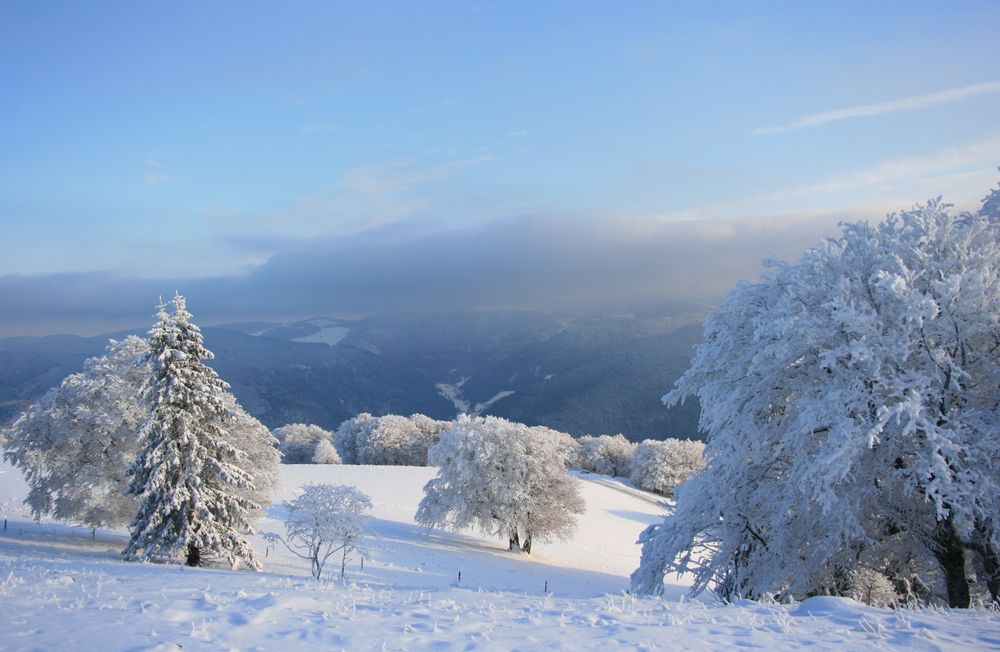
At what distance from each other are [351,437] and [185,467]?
9170 cm

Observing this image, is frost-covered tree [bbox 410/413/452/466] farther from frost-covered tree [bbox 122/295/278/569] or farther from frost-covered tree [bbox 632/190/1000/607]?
frost-covered tree [bbox 632/190/1000/607]

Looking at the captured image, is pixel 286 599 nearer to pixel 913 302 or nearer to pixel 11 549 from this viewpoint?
pixel 913 302

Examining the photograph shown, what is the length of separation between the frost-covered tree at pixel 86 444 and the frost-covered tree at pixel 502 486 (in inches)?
853

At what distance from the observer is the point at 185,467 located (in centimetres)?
2391

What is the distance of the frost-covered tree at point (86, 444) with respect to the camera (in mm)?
28328

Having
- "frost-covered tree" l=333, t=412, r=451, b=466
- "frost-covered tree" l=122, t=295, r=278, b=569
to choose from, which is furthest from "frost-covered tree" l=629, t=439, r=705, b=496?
"frost-covered tree" l=122, t=295, r=278, b=569

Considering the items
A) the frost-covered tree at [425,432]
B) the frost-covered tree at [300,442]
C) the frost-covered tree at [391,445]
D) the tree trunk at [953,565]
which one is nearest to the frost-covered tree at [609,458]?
the frost-covered tree at [425,432]

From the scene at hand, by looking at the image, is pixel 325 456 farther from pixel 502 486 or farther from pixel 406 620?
pixel 406 620

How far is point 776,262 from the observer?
53.6 feet

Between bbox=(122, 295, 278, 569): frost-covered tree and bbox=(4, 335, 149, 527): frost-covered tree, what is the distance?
567cm

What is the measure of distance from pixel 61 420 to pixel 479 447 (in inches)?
1048

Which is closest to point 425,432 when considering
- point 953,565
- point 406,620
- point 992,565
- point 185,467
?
point 185,467

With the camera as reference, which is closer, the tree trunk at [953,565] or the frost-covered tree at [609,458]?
the tree trunk at [953,565]

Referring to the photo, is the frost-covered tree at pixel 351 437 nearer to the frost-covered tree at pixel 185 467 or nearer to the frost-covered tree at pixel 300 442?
the frost-covered tree at pixel 300 442
